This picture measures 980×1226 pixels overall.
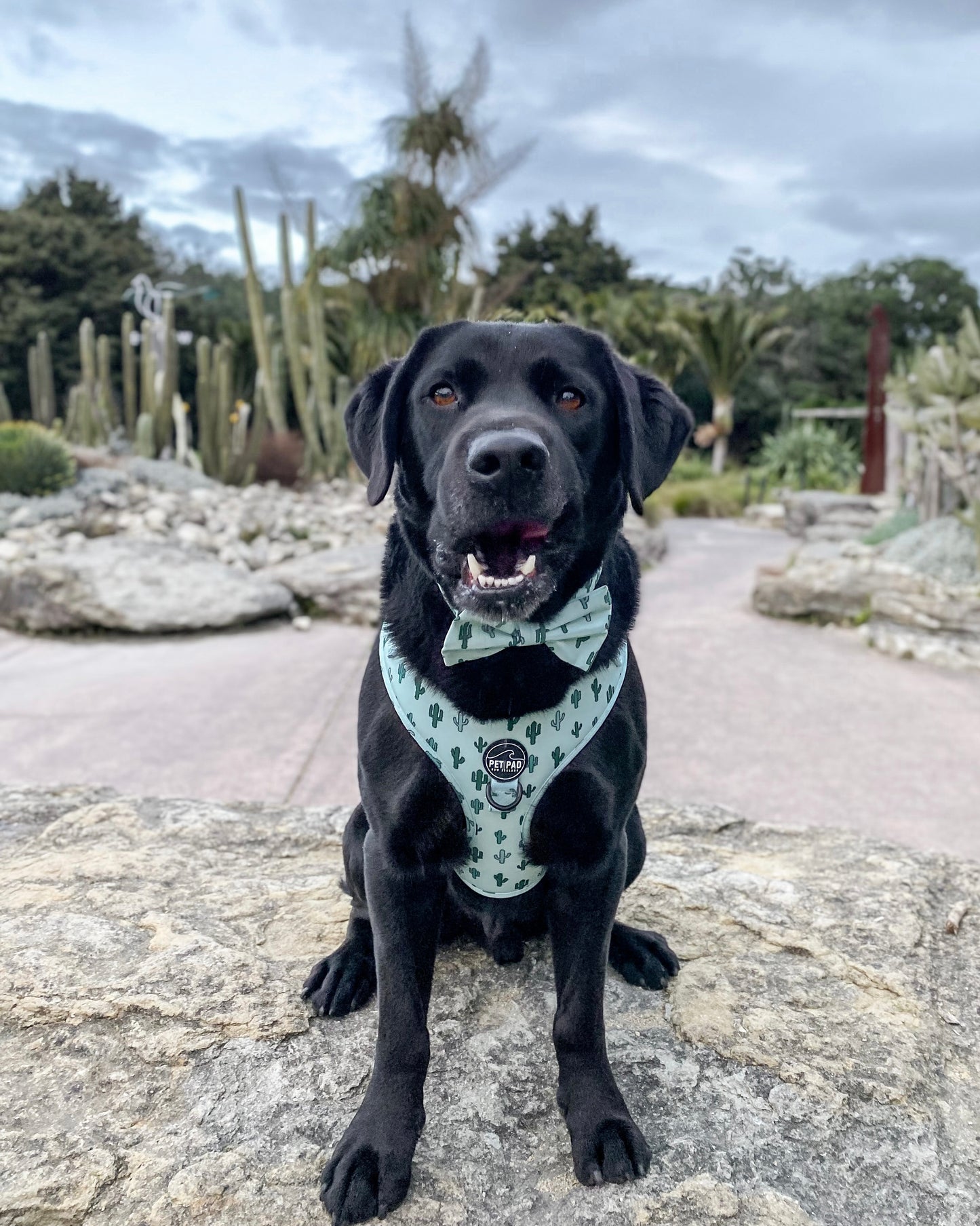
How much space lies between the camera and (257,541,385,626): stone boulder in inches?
303

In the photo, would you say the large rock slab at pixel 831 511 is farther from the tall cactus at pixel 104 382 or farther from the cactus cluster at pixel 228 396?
the tall cactus at pixel 104 382

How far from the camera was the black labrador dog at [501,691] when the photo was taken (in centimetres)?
162

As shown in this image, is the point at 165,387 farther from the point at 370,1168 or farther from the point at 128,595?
the point at 370,1168

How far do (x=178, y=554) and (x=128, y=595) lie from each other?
710 millimetres

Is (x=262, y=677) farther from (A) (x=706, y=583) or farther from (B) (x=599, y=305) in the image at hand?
(B) (x=599, y=305)

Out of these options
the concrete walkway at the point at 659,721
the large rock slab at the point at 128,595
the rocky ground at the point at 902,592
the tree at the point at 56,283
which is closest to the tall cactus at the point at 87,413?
the large rock slab at the point at 128,595

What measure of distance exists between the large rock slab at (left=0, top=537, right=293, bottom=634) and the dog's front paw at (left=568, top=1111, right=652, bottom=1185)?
6085 mm

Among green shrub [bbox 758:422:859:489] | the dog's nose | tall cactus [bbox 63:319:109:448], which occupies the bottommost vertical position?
green shrub [bbox 758:422:859:489]

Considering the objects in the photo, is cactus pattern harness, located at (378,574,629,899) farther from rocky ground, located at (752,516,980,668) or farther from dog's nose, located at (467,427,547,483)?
rocky ground, located at (752,516,980,668)

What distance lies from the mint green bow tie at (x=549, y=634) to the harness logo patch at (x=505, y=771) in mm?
168

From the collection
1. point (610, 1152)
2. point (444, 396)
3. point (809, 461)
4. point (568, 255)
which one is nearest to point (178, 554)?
point (444, 396)

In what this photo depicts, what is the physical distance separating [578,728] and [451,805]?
26 cm

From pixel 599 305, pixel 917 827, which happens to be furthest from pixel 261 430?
pixel 599 305

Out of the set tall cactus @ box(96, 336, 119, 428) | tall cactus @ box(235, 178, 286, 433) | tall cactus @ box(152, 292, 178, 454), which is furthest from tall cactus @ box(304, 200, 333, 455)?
tall cactus @ box(96, 336, 119, 428)
